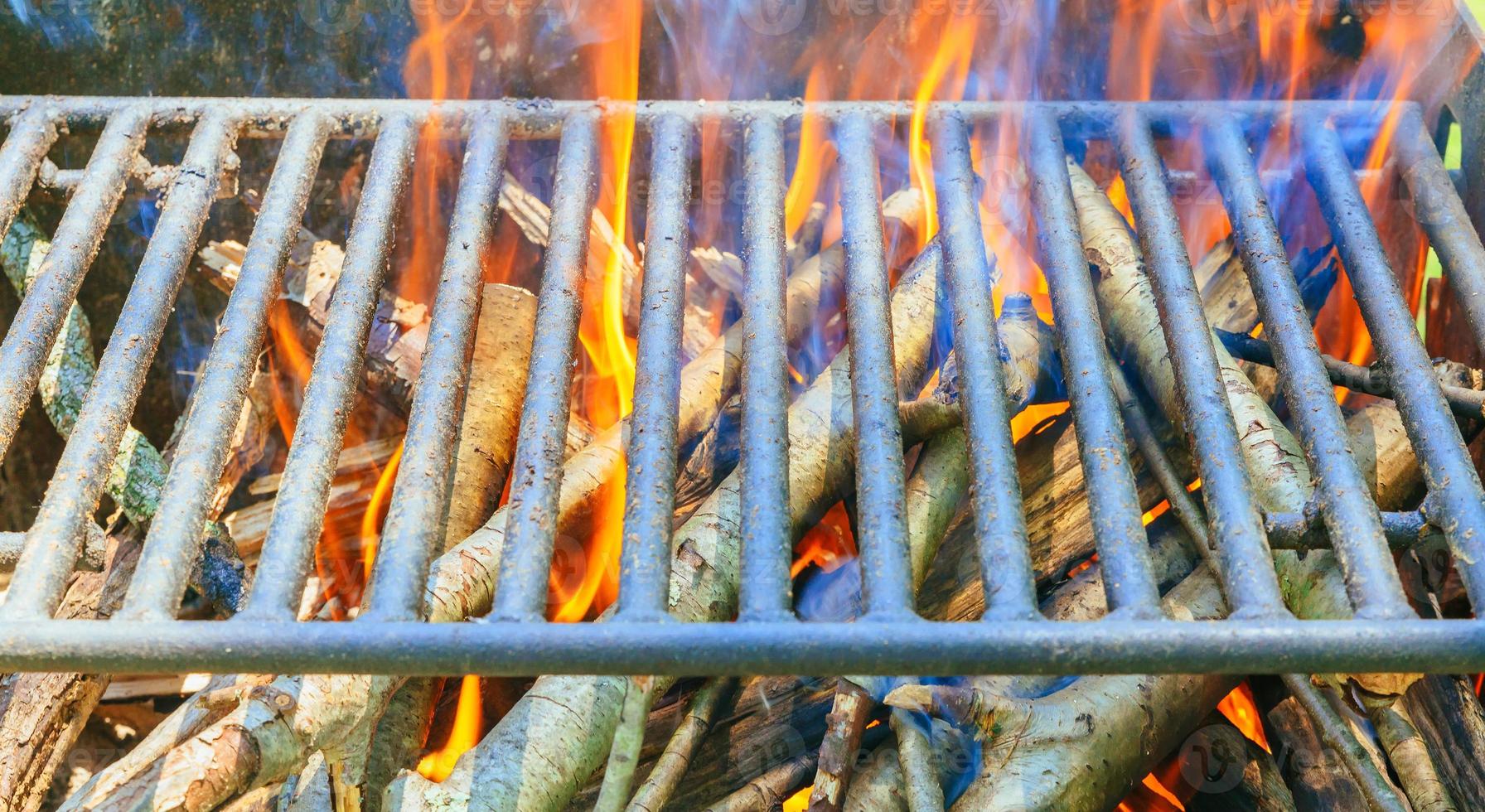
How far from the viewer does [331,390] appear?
6.75 feet

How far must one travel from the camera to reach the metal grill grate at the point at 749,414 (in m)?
1.64

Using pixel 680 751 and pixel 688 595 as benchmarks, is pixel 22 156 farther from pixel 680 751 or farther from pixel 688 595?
pixel 680 751

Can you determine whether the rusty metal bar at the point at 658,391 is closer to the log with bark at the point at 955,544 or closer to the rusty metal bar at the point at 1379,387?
the log with bark at the point at 955,544

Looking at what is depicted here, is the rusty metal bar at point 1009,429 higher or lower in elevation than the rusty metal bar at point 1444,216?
lower

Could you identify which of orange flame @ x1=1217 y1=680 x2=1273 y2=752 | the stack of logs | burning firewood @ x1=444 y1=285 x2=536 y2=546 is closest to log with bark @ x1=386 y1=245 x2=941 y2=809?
the stack of logs

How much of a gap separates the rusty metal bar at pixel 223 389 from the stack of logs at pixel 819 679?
10.1 inches

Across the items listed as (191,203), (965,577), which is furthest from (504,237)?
(965,577)

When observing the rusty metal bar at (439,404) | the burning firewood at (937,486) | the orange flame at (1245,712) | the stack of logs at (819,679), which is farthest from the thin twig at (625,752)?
the orange flame at (1245,712)

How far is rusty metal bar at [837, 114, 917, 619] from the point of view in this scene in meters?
1.75

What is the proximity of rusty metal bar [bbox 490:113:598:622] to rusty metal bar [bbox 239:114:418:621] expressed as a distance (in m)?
0.29

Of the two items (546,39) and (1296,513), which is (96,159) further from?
(1296,513)

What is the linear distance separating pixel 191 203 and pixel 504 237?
98 cm

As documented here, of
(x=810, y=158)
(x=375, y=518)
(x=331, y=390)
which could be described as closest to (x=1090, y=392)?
(x=810, y=158)

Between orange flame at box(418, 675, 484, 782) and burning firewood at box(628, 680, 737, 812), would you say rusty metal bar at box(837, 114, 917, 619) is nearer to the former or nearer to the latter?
burning firewood at box(628, 680, 737, 812)
